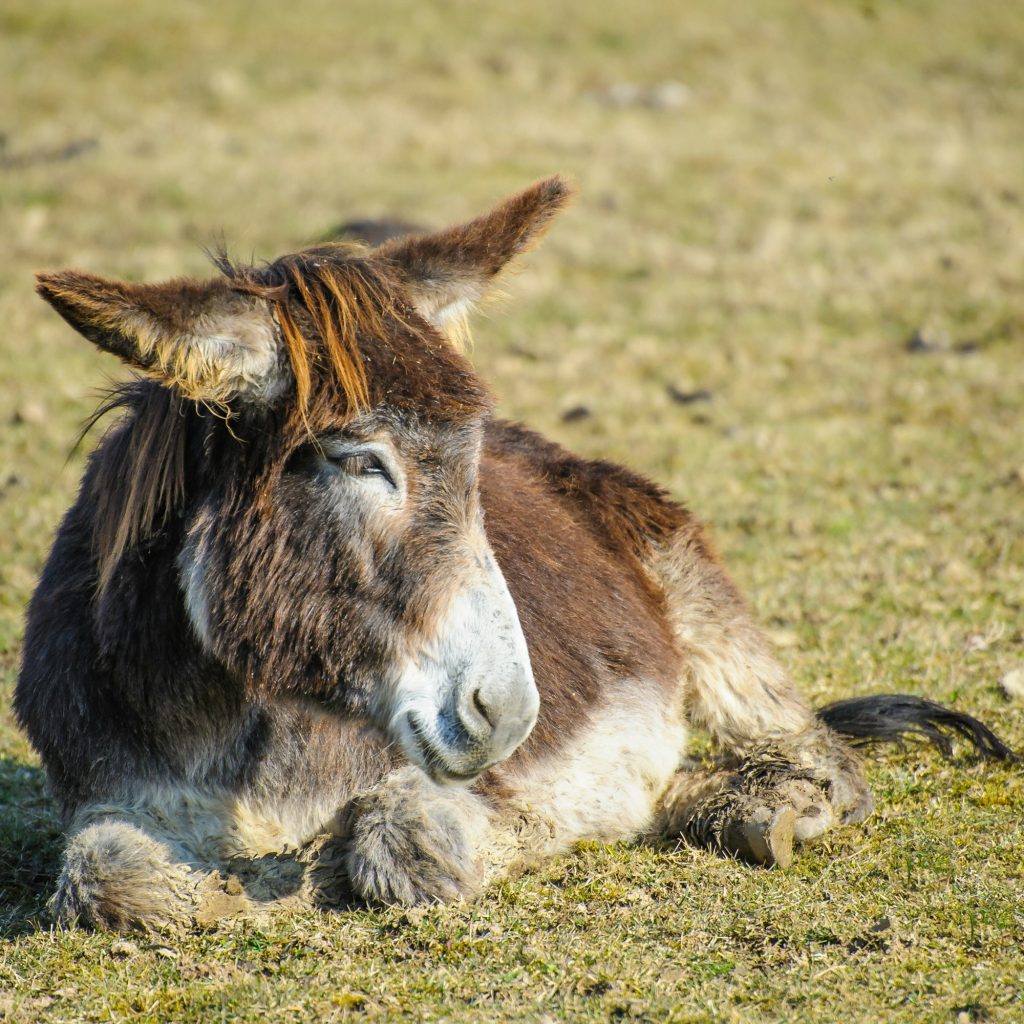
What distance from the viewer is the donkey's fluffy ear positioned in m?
2.91

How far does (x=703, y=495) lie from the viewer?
773cm

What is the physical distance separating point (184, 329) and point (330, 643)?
88 centimetres

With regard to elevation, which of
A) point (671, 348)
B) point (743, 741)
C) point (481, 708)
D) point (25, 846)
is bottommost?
point (25, 846)

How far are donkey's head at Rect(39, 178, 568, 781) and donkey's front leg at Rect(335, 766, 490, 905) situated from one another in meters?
0.43

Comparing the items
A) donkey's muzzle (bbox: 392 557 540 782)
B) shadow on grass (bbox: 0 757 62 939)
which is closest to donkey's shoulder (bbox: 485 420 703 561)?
donkey's muzzle (bbox: 392 557 540 782)

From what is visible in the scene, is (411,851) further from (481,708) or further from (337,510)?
(337,510)

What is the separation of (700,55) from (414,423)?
17.9 meters

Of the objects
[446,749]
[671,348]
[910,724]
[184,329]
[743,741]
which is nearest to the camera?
[184,329]

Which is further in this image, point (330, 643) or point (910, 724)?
point (910, 724)

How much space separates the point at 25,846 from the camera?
4.32m

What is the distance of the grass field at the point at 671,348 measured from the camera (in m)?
3.39

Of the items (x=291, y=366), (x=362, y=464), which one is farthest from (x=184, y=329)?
(x=362, y=464)

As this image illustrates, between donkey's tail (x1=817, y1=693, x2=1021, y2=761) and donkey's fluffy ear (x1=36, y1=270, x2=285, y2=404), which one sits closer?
donkey's fluffy ear (x1=36, y1=270, x2=285, y2=404)

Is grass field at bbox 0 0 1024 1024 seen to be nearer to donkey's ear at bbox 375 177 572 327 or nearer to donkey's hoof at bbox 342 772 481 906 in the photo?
donkey's hoof at bbox 342 772 481 906
